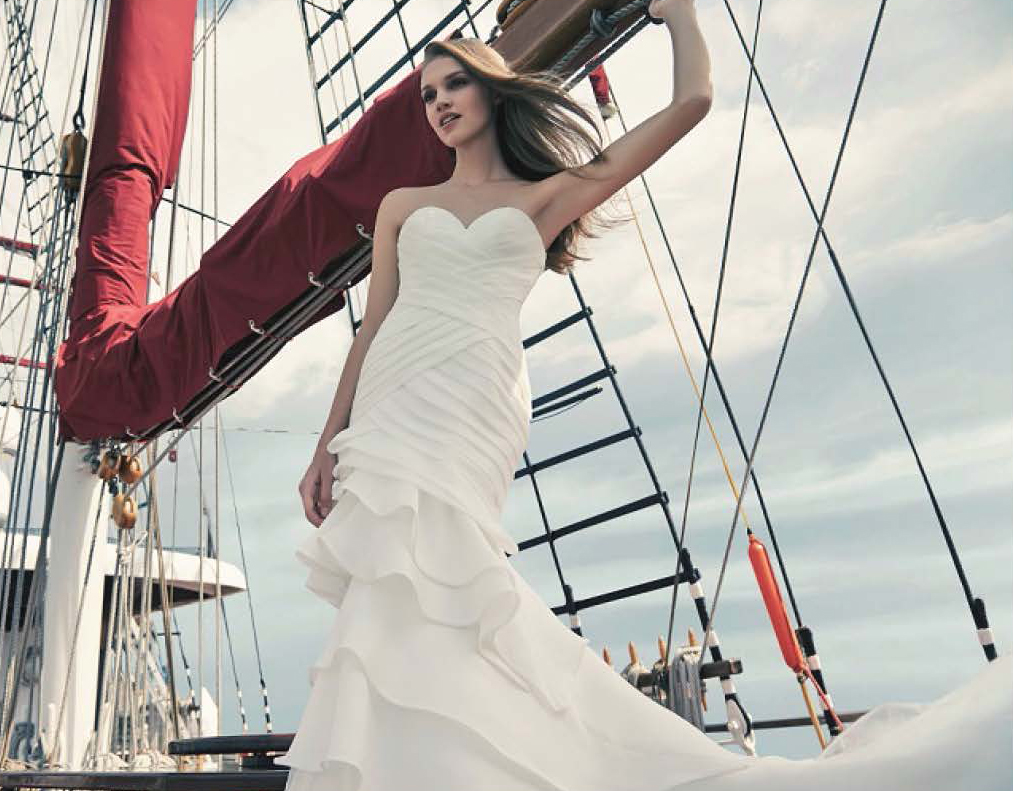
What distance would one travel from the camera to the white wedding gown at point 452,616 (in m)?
0.92

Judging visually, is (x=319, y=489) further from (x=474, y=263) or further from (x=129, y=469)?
(x=129, y=469)

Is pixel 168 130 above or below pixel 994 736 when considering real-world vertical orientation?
above

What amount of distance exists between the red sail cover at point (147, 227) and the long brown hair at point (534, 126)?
76 cm

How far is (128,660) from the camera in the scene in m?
4.73

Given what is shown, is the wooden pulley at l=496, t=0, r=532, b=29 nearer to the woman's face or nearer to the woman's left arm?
the woman's face

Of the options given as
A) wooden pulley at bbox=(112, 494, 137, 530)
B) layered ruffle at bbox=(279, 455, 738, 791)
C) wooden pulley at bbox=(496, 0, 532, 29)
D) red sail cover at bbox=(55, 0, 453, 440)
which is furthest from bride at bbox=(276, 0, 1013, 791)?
wooden pulley at bbox=(112, 494, 137, 530)

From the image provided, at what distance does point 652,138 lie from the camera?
1257 millimetres

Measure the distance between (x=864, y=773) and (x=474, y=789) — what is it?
14.6 inches

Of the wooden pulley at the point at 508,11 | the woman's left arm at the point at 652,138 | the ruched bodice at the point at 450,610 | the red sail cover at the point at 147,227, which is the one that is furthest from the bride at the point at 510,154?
the red sail cover at the point at 147,227

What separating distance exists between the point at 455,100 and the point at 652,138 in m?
0.37

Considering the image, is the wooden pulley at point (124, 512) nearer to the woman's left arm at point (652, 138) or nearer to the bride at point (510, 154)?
the bride at point (510, 154)

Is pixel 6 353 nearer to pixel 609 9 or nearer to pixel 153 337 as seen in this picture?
pixel 153 337

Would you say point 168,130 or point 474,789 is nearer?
point 474,789

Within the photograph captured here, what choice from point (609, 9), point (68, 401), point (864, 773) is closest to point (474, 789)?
point (864, 773)
